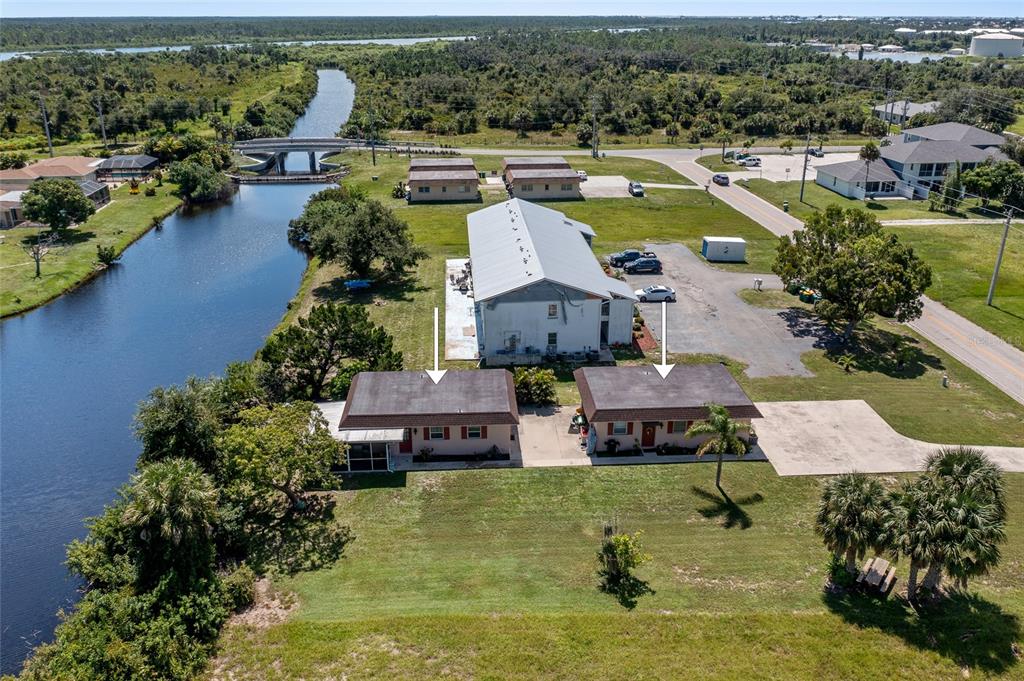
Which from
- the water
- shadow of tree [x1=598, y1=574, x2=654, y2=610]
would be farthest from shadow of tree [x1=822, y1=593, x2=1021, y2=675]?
the water

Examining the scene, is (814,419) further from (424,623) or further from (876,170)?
(876,170)

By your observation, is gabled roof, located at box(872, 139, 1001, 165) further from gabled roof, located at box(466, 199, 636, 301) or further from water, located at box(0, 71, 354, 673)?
water, located at box(0, 71, 354, 673)

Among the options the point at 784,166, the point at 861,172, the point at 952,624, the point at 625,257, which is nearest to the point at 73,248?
the point at 625,257

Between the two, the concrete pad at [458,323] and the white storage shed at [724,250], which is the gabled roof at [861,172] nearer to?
the white storage shed at [724,250]

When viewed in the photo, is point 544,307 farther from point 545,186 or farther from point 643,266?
point 545,186

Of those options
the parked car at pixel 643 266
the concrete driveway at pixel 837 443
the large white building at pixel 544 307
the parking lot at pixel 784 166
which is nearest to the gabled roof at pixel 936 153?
the parking lot at pixel 784 166

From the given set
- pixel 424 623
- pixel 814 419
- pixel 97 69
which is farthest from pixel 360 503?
pixel 97 69
